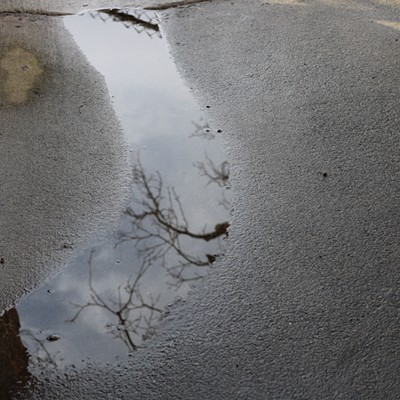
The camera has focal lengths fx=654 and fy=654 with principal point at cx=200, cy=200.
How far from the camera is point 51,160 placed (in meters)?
5.28

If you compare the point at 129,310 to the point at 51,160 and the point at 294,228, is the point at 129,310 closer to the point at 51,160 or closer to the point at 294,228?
the point at 294,228

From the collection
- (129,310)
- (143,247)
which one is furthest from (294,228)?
(129,310)

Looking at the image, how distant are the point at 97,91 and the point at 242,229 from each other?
97.2 inches

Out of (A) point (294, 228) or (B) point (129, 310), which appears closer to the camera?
(B) point (129, 310)

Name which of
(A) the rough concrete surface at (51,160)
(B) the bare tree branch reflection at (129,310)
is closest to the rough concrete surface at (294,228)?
(B) the bare tree branch reflection at (129,310)

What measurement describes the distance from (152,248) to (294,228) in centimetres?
99

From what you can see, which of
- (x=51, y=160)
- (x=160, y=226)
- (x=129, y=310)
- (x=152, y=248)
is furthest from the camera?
(x=51, y=160)

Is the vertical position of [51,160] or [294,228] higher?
[51,160]

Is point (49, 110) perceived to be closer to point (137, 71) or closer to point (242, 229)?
point (137, 71)

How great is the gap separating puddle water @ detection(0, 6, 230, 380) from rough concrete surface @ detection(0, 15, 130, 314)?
0.13m

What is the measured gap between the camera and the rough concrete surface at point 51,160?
174 inches

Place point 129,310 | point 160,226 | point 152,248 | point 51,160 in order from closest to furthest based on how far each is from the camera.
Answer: point 129,310 → point 152,248 → point 160,226 → point 51,160

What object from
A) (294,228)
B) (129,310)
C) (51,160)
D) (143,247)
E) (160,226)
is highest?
(51,160)

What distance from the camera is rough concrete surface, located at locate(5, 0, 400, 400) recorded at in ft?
11.6
